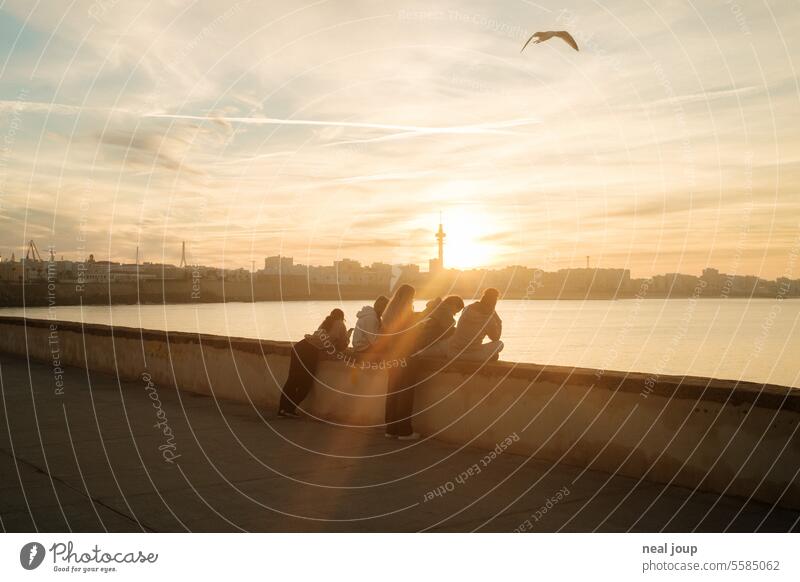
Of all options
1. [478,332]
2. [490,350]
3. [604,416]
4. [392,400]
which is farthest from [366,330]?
[604,416]

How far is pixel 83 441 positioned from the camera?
805cm

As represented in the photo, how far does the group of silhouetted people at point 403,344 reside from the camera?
27.0 feet

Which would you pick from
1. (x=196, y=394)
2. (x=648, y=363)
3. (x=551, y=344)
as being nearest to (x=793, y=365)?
(x=648, y=363)

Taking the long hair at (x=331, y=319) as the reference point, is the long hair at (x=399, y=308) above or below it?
above

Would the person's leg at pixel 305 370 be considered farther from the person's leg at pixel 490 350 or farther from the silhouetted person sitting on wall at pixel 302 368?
the person's leg at pixel 490 350

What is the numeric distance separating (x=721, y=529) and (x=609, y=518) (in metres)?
0.69

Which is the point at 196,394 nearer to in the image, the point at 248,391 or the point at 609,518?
the point at 248,391

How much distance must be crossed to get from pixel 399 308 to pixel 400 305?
38 millimetres

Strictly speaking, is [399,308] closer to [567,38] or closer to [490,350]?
[490,350]

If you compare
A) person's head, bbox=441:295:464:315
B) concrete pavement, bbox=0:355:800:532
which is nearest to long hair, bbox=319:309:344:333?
concrete pavement, bbox=0:355:800:532

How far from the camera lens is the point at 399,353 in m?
8.41

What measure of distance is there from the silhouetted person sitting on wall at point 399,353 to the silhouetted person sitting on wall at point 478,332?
466 mm

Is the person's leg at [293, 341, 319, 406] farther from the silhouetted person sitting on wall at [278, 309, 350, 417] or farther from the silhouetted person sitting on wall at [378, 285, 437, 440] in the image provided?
the silhouetted person sitting on wall at [378, 285, 437, 440]

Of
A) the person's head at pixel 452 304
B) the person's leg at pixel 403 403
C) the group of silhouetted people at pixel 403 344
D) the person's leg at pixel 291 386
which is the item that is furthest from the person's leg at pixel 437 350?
the person's leg at pixel 291 386
